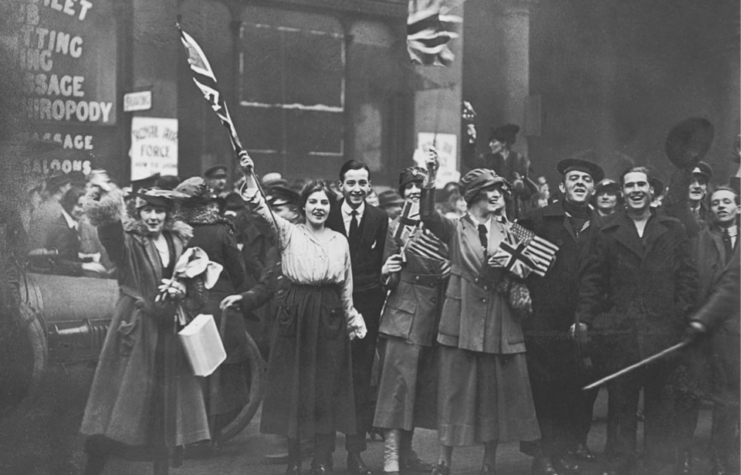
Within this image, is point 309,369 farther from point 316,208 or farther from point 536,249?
point 536,249

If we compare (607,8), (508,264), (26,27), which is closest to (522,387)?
Answer: (508,264)

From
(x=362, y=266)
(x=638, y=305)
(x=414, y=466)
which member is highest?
(x=362, y=266)

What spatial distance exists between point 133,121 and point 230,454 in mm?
2320

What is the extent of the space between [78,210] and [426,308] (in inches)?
91.7

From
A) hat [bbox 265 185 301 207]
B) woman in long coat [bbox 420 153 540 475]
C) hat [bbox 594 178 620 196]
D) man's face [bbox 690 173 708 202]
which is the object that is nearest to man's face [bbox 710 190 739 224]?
man's face [bbox 690 173 708 202]

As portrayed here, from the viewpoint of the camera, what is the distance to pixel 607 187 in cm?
687

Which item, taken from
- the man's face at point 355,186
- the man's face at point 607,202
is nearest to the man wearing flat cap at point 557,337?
the man's face at point 607,202

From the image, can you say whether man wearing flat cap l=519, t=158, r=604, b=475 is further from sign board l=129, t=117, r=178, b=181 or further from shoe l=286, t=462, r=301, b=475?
sign board l=129, t=117, r=178, b=181

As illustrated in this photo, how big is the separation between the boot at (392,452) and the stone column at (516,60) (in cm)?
214

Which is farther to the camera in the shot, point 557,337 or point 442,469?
point 557,337

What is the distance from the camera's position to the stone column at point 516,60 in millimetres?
7051

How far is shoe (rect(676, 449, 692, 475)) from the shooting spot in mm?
6691

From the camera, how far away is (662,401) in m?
6.71

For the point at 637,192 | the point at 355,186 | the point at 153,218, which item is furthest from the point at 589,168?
the point at 153,218
